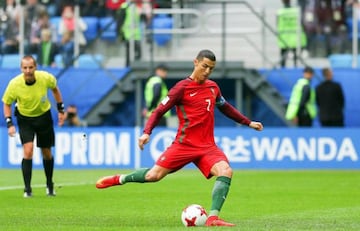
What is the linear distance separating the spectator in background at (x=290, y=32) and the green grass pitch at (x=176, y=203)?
17.7 ft

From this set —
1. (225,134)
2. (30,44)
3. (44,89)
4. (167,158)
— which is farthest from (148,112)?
(167,158)

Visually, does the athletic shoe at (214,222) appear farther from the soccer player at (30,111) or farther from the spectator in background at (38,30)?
the spectator in background at (38,30)

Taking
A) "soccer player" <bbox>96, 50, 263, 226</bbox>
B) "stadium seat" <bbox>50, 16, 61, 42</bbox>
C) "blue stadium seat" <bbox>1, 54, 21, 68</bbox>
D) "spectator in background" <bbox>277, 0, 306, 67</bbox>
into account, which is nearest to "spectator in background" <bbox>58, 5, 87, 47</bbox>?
"stadium seat" <bbox>50, 16, 61, 42</bbox>

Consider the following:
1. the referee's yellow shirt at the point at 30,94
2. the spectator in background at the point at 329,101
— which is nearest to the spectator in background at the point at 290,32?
the spectator in background at the point at 329,101

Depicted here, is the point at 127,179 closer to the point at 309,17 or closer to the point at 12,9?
the point at 309,17

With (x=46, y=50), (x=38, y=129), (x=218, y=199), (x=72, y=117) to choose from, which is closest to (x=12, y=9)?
(x=46, y=50)

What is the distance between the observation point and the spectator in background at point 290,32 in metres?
30.6

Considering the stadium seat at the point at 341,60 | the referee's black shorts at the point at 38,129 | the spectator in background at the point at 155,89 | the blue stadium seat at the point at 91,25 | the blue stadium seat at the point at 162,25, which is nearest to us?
the referee's black shorts at the point at 38,129

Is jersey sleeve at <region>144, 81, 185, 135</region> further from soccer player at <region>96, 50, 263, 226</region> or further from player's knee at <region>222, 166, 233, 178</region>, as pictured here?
player's knee at <region>222, 166, 233, 178</region>

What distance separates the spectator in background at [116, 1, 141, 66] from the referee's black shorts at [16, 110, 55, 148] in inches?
465

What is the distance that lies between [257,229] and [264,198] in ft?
18.7

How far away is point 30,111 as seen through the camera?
738 inches

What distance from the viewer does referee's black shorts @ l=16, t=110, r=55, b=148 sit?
18.8 metres

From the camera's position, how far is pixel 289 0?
Result: 31.2 metres
